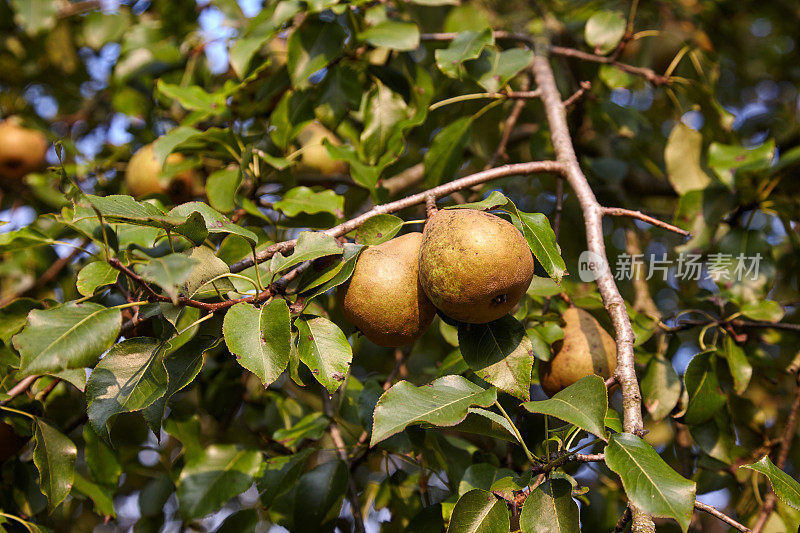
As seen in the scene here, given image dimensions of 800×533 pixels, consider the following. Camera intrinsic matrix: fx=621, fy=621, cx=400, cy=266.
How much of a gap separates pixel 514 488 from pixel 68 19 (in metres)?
3.53

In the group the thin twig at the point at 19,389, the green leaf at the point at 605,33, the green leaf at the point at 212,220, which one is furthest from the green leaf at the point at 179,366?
the green leaf at the point at 605,33

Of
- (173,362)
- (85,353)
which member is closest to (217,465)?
(173,362)

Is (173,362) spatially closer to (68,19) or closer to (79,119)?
(79,119)

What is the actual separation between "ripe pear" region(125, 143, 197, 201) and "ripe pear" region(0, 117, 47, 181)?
1.09m

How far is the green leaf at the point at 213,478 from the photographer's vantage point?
1710 millimetres

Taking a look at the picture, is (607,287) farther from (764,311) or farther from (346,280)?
(764,311)

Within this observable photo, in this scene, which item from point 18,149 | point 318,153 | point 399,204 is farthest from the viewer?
point 18,149

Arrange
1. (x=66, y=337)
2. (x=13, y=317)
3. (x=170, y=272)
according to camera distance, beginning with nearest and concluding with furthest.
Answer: (x=170, y=272)
(x=66, y=337)
(x=13, y=317)

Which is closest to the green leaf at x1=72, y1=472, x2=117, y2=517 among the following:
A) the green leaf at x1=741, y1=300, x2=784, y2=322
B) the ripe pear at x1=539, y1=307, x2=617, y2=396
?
the ripe pear at x1=539, y1=307, x2=617, y2=396

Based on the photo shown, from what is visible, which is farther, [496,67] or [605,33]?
[605,33]

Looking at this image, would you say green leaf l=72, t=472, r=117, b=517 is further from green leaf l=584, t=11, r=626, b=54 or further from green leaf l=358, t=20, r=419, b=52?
green leaf l=584, t=11, r=626, b=54

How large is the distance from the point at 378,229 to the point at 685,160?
1.58 metres

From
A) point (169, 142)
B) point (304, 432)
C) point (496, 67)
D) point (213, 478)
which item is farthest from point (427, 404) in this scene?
point (496, 67)

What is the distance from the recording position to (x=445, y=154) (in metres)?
2.05
